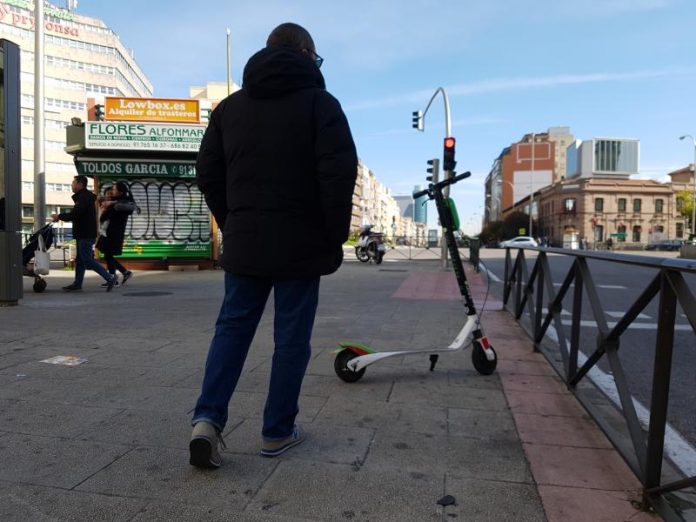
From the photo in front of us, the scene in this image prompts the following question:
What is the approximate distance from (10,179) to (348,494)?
683 centimetres

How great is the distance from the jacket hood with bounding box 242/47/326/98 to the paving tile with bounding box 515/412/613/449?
81.5 inches

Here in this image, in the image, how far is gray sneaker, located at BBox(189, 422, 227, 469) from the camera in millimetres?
2271

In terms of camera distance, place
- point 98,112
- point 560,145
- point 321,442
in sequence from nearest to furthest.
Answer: point 321,442, point 98,112, point 560,145

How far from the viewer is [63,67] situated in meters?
70.3

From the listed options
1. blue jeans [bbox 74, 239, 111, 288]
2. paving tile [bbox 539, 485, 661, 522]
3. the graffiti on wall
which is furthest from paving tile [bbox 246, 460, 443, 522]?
the graffiti on wall

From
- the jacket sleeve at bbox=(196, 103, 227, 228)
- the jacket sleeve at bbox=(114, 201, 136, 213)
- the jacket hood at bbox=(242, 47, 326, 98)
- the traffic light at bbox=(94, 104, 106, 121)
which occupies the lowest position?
the jacket sleeve at bbox=(196, 103, 227, 228)

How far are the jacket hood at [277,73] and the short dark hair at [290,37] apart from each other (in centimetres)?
9

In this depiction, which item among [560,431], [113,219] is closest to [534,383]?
[560,431]

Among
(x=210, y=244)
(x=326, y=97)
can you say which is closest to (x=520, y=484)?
(x=326, y=97)

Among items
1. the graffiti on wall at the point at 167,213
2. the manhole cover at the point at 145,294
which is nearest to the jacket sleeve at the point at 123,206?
the manhole cover at the point at 145,294

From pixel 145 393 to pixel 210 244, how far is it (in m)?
11.5

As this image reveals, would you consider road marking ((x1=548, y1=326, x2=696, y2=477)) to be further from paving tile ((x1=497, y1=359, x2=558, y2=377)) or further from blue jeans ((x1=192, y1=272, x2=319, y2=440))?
blue jeans ((x1=192, y1=272, x2=319, y2=440))

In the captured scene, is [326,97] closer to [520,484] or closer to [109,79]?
[520,484]

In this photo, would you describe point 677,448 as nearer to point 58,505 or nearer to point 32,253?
point 58,505
